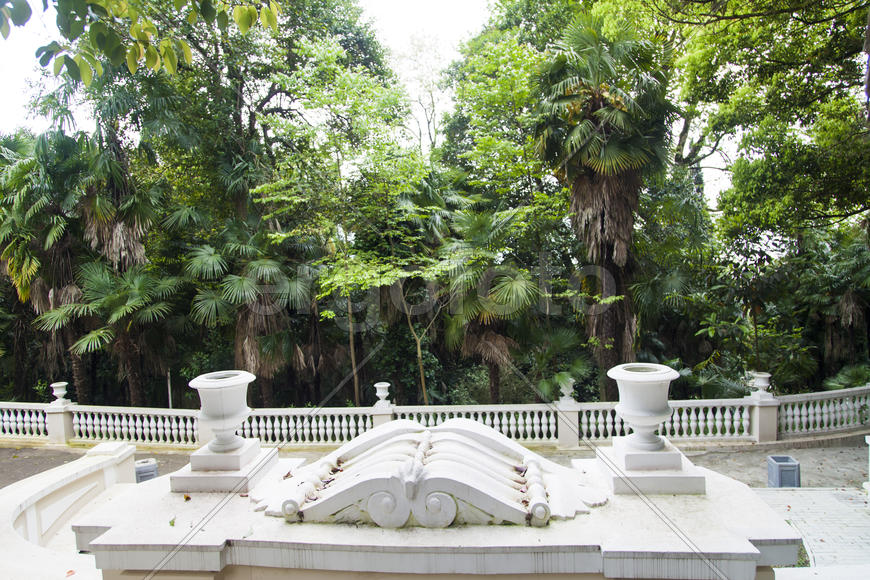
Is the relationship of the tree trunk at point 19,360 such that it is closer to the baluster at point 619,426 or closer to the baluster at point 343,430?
the baluster at point 343,430

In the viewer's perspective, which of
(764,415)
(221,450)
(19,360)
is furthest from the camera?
(19,360)

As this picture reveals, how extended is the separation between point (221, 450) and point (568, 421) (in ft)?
19.3

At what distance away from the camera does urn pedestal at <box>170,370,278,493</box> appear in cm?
387

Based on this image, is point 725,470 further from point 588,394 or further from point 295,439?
point 295,439

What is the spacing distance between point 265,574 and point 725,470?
22.3ft

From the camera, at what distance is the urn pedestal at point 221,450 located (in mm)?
3865

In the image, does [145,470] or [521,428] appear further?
[521,428]

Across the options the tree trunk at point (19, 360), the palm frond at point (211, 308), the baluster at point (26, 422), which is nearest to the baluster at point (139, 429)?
the palm frond at point (211, 308)

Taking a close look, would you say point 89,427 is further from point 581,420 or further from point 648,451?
point 648,451

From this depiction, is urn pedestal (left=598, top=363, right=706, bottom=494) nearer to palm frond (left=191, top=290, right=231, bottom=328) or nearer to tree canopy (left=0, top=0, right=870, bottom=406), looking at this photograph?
tree canopy (left=0, top=0, right=870, bottom=406)

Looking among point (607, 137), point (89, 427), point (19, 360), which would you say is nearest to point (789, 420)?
point (607, 137)

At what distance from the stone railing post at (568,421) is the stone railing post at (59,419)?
9.05 m

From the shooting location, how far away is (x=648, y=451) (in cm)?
369

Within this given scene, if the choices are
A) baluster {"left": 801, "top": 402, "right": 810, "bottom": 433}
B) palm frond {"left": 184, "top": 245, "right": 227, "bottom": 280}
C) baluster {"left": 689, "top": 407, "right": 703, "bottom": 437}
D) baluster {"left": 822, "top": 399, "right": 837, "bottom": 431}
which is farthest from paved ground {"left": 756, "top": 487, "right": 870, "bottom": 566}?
palm frond {"left": 184, "top": 245, "right": 227, "bottom": 280}
